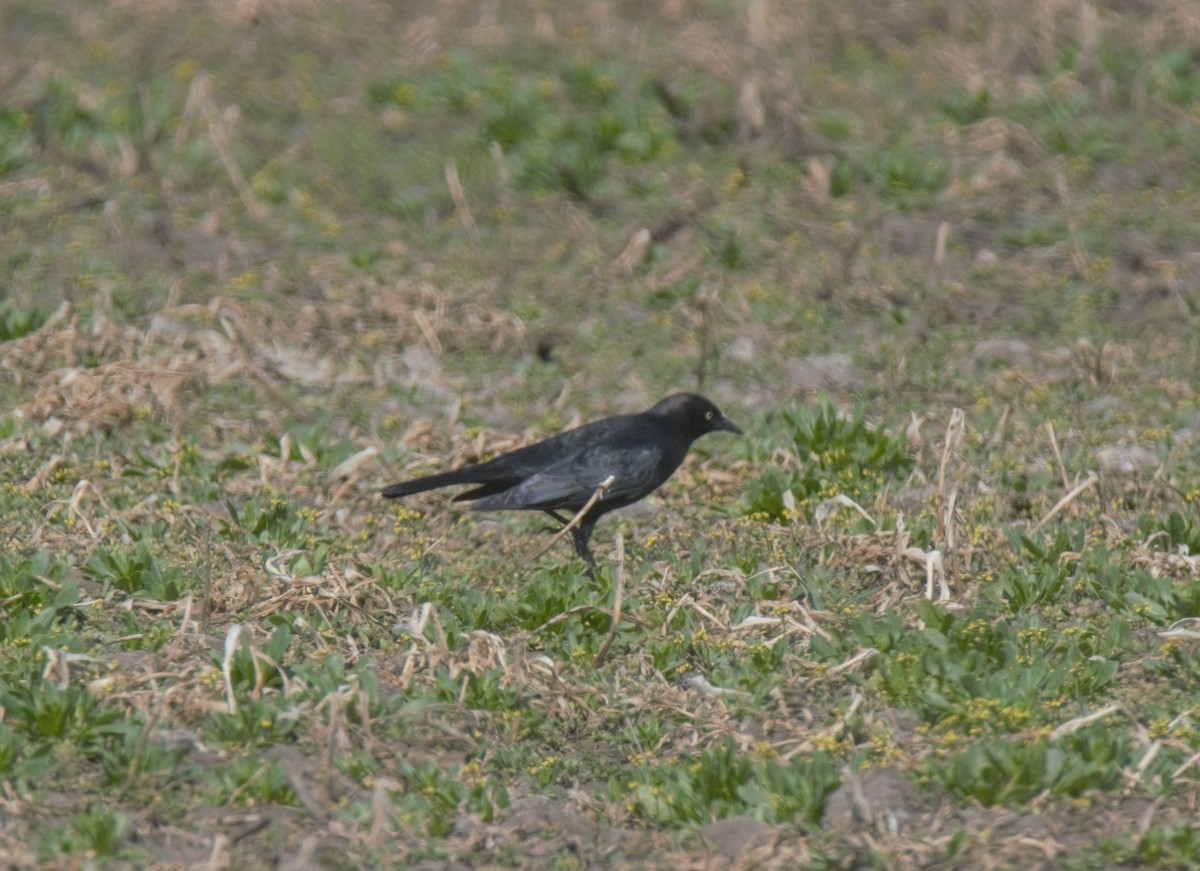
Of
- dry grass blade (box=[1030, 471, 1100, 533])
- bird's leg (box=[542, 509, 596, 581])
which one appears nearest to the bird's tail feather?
bird's leg (box=[542, 509, 596, 581])

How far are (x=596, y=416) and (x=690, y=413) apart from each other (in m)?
1.05

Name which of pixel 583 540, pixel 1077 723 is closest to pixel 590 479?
pixel 583 540

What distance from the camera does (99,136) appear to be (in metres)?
11.9

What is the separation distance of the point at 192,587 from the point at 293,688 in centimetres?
121

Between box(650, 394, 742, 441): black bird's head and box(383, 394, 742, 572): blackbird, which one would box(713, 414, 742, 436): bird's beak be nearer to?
box(650, 394, 742, 441): black bird's head

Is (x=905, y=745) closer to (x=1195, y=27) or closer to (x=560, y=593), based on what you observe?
(x=560, y=593)

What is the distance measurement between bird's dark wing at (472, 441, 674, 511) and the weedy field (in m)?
0.27

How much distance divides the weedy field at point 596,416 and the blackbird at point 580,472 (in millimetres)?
234

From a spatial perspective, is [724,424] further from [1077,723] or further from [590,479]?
[1077,723]

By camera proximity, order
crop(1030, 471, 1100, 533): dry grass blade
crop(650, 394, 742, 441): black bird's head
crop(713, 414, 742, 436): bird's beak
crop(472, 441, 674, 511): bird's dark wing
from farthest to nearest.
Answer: crop(713, 414, 742, 436): bird's beak
crop(650, 394, 742, 441): black bird's head
crop(472, 441, 674, 511): bird's dark wing
crop(1030, 471, 1100, 533): dry grass blade

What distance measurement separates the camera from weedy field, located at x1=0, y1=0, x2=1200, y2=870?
570 centimetres

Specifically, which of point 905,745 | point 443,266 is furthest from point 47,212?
point 905,745

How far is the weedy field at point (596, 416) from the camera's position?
5699 mm

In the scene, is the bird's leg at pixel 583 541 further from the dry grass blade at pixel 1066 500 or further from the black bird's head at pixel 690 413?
the dry grass blade at pixel 1066 500
